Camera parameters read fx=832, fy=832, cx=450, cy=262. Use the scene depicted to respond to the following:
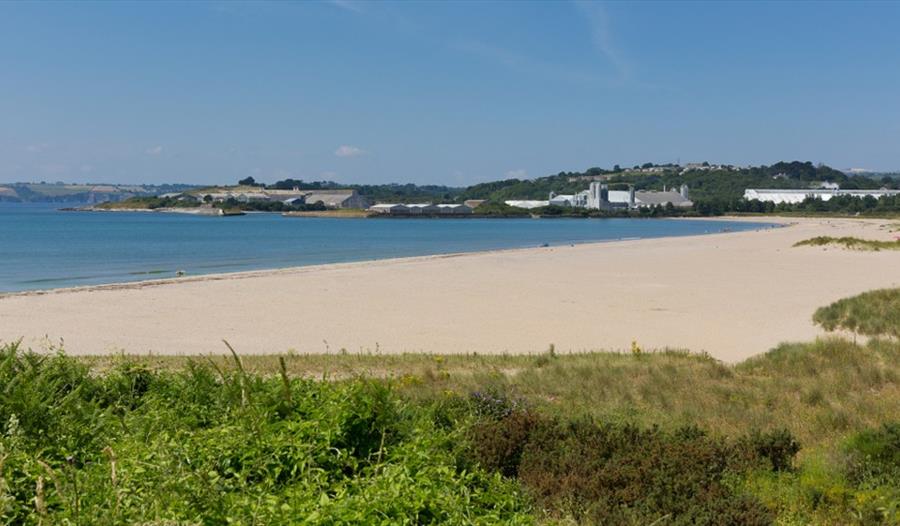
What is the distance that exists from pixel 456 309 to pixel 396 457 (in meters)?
19.6

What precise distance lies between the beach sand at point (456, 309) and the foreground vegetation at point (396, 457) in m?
8.86

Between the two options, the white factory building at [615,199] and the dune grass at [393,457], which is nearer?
the dune grass at [393,457]

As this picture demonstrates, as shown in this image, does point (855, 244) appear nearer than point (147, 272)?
No

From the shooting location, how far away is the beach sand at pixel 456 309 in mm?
18344

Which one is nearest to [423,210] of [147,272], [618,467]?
[147,272]

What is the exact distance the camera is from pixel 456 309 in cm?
2472

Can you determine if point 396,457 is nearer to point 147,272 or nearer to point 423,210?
point 147,272

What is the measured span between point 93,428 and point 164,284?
29484 mm

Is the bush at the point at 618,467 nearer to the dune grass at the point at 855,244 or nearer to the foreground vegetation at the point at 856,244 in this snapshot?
the dune grass at the point at 855,244

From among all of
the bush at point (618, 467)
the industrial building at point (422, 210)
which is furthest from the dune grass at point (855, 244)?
the industrial building at point (422, 210)

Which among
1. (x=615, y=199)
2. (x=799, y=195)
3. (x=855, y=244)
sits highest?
(x=799, y=195)

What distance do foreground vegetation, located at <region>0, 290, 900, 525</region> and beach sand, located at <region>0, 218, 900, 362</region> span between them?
8.86m

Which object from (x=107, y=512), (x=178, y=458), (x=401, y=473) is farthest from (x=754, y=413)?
(x=107, y=512)

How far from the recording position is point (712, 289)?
3009 centimetres
